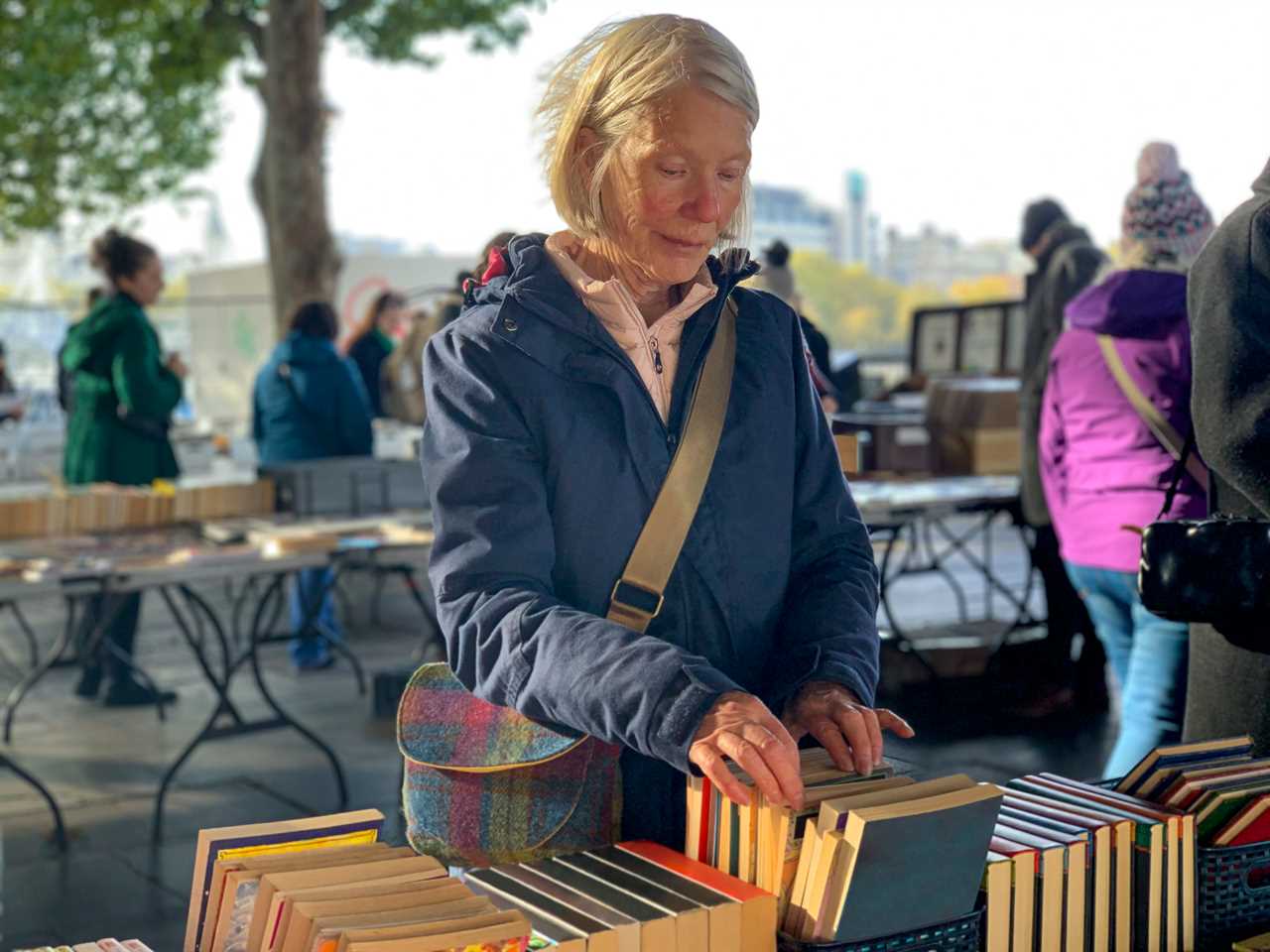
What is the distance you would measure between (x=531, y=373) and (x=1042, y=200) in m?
5.20

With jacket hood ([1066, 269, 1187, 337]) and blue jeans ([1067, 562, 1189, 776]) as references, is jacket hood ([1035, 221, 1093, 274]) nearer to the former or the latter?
jacket hood ([1066, 269, 1187, 337])

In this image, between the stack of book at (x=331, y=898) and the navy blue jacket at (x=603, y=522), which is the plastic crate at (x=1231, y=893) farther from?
the stack of book at (x=331, y=898)

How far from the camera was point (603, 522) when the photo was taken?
73.0 inches

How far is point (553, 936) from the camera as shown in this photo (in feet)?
4.95

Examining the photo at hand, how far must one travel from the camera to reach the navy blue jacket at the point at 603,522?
177 centimetres

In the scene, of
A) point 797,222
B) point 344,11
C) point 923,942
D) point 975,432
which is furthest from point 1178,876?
point 344,11

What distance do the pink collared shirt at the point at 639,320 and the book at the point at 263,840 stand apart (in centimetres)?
60

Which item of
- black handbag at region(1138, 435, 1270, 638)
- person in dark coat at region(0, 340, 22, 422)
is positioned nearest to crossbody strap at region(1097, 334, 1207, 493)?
black handbag at region(1138, 435, 1270, 638)

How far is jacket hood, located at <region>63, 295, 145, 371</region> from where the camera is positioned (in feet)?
24.3

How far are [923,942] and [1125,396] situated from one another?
2711 mm

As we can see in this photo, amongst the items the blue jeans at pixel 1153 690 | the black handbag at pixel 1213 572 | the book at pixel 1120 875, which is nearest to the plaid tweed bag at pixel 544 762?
the book at pixel 1120 875

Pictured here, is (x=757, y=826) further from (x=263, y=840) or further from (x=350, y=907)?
(x=263, y=840)

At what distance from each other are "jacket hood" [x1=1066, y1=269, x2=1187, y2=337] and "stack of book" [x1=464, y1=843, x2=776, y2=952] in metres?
2.69

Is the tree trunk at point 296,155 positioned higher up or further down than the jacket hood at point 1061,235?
higher up
